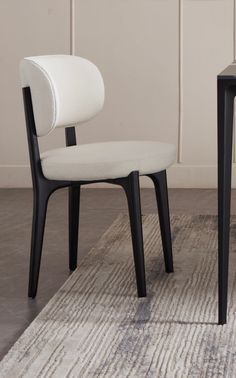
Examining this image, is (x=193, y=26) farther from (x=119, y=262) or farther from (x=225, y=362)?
(x=225, y=362)

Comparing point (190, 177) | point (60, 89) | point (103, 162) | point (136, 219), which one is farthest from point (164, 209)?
point (190, 177)

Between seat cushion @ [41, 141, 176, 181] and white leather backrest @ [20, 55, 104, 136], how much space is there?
11 cm

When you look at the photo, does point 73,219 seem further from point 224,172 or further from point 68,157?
point 224,172

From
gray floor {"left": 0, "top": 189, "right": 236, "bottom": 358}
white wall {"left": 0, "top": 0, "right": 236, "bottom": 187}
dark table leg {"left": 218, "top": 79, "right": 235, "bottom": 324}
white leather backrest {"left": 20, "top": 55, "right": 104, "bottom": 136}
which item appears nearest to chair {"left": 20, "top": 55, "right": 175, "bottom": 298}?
white leather backrest {"left": 20, "top": 55, "right": 104, "bottom": 136}

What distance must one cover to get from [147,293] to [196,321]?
351mm

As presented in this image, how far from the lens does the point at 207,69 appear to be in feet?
17.1

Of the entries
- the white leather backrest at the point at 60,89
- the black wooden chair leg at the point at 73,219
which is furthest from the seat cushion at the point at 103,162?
the black wooden chair leg at the point at 73,219

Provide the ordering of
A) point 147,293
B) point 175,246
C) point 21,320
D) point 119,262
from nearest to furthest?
point 21,320 < point 147,293 < point 119,262 < point 175,246

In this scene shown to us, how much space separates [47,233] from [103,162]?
4.17 feet

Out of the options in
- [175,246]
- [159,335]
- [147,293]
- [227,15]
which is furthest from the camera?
[227,15]

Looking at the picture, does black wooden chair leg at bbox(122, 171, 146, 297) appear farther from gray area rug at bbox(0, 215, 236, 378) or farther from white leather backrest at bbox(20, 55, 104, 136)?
white leather backrest at bbox(20, 55, 104, 136)

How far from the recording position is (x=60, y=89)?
2.98 m

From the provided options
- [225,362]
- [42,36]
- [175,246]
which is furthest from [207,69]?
[225,362]

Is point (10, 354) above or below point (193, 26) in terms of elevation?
below
